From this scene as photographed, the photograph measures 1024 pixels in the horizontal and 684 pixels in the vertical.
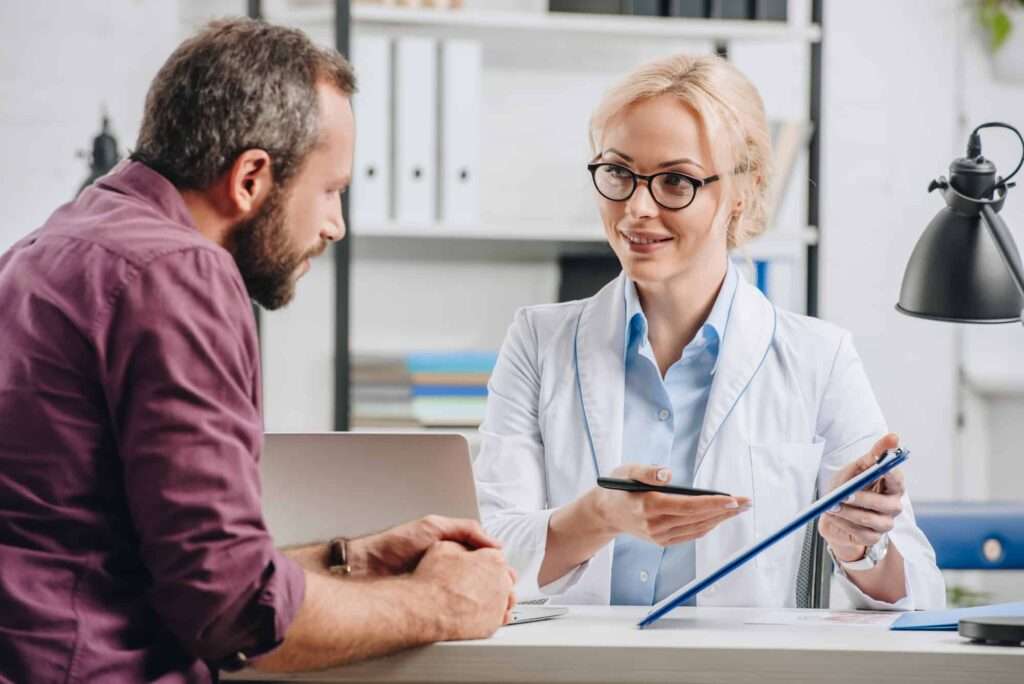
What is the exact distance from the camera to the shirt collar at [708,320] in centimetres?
173

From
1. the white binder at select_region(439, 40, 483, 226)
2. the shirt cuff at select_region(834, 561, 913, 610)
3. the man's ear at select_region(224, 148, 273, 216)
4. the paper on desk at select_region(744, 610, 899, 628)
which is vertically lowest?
the shirt cuff at select_region(834, 561, 913, 610)

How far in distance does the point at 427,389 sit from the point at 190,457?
173 cm

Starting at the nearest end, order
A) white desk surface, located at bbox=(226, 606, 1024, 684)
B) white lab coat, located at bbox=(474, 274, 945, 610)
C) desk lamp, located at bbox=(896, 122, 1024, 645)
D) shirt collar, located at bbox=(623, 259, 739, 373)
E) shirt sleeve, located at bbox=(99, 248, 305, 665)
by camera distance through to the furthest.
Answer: shirt sleeve, located at bbox=(99, 248, 305, 665) → white desk surface, located at bbox=(226, 606, 1024, 684) → desk lamp, located at bbox=(896, 122, 1024, 645) → white lab coat, located at bbox=(474, 274, 945, 610) → shirt collar, located at bbox=(623, 259, 739, 373)

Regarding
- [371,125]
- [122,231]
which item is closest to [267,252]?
[122,231]

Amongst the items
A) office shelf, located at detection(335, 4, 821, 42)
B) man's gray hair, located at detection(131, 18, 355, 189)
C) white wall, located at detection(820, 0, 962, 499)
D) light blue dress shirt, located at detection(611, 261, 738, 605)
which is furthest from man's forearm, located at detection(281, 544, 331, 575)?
white wall, located at detection(820, 0, 962, 499)

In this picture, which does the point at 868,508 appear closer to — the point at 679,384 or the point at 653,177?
the point at 679,384

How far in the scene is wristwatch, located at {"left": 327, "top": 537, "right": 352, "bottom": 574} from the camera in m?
1.28

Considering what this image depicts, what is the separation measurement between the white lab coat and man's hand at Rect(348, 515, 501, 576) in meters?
0.30

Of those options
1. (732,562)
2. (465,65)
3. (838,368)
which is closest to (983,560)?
(838,368)

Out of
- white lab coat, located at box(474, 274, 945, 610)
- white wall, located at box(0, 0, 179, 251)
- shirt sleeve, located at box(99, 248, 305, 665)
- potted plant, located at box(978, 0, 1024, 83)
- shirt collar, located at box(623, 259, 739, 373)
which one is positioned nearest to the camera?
shirt sleeve, located at box(99, 248, 305, 665)

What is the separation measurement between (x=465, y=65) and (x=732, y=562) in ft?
5.59

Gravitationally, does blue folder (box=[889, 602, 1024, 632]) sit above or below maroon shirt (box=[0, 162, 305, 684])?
below

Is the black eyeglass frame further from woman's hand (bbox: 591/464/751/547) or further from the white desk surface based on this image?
the white desk surface

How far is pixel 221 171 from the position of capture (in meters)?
1.17
